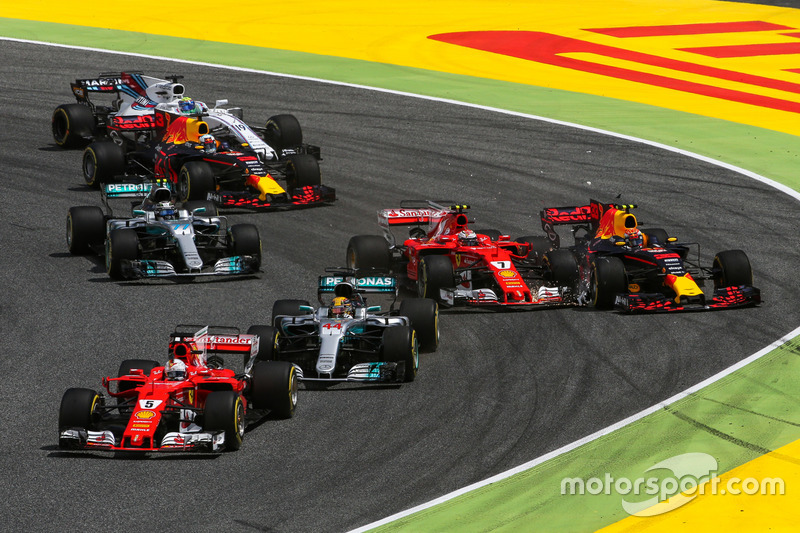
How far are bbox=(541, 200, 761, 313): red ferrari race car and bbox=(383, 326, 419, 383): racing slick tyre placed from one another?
4.96 m

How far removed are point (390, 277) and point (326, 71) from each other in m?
20.5

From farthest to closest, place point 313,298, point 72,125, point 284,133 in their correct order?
1. point 72,125
2. point 284,133
3. point 313,298

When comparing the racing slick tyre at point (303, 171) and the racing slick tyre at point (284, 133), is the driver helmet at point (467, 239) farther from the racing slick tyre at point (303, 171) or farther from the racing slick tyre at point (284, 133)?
the racing slick tyre at point (284, 133)

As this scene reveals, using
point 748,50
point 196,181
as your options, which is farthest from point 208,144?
point 748,50

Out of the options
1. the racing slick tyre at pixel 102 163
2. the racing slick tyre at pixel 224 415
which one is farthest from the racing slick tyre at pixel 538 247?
the racing slick tyre at pixel 102 163

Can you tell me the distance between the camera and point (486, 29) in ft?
153

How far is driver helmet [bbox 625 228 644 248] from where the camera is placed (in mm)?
23172

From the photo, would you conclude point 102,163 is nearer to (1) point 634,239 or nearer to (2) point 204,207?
(2) point 204,207

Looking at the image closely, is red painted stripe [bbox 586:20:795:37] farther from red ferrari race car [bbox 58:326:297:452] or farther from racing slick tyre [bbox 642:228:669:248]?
red ferrari race car [bbox 58:326:297:452]

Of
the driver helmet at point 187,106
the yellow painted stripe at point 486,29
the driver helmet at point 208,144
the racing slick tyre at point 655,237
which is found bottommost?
the driver helmet at point 208,144

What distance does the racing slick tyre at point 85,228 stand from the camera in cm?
2511

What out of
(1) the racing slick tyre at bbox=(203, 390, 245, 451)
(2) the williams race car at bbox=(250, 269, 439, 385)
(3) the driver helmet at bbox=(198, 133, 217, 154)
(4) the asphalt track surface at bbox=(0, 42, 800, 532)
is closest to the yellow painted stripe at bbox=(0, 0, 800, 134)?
(4) the asphalt track surface at bbox=(0, 42, 800, 532)

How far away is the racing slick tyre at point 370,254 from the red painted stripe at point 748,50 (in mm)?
23668

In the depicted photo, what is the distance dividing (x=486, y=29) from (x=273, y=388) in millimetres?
31458
